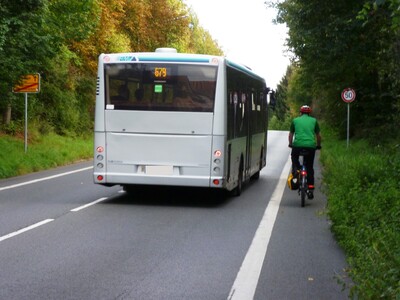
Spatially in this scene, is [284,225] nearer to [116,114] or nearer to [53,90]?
[116,114]

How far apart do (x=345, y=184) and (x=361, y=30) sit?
46.8 feet

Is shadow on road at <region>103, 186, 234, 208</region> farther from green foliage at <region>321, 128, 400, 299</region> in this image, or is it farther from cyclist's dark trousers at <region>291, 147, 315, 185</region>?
green foliage at <region>321, 128, 400, 299</region>

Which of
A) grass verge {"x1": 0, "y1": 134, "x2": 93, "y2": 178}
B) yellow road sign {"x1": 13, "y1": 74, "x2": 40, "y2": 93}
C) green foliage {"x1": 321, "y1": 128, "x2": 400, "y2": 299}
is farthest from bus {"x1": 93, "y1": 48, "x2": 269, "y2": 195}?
yellow road sign {"x1": 13, "y1": 74, "x2": 40, "y2": 93}

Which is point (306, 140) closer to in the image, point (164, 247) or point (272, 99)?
point (164, 247)

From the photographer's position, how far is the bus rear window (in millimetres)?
14367

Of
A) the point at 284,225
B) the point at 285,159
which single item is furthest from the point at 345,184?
the point at 285,159

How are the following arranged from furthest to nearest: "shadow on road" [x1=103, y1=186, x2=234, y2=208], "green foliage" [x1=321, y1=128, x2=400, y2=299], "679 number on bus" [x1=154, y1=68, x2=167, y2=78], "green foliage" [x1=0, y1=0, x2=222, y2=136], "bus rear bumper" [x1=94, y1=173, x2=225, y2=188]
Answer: "green foliage" [x1=0, y1=0, x2=222, y2=136] < "shadow on road" [x1=103, y1=186, x2=234, y2=208] < "679 number on bus" [x1=154, y1=68, x2=167, y2=78] < "bus rear bumper" [x1=94, y1=173, x2=225, y2=188] < "green foliage" [x1=321, y1=128, x2=400, y2=299]

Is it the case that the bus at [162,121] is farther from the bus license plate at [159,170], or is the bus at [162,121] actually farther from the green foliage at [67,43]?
the green foliage at [67,43]

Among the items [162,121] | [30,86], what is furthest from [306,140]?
[30,86]

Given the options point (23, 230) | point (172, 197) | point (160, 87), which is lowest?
point (172, 197)

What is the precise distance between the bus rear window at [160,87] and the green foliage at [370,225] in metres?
3.08

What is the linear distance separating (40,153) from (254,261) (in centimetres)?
1850

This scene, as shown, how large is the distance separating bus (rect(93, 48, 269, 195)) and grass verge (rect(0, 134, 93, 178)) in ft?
24.4

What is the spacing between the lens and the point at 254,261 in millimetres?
8719
